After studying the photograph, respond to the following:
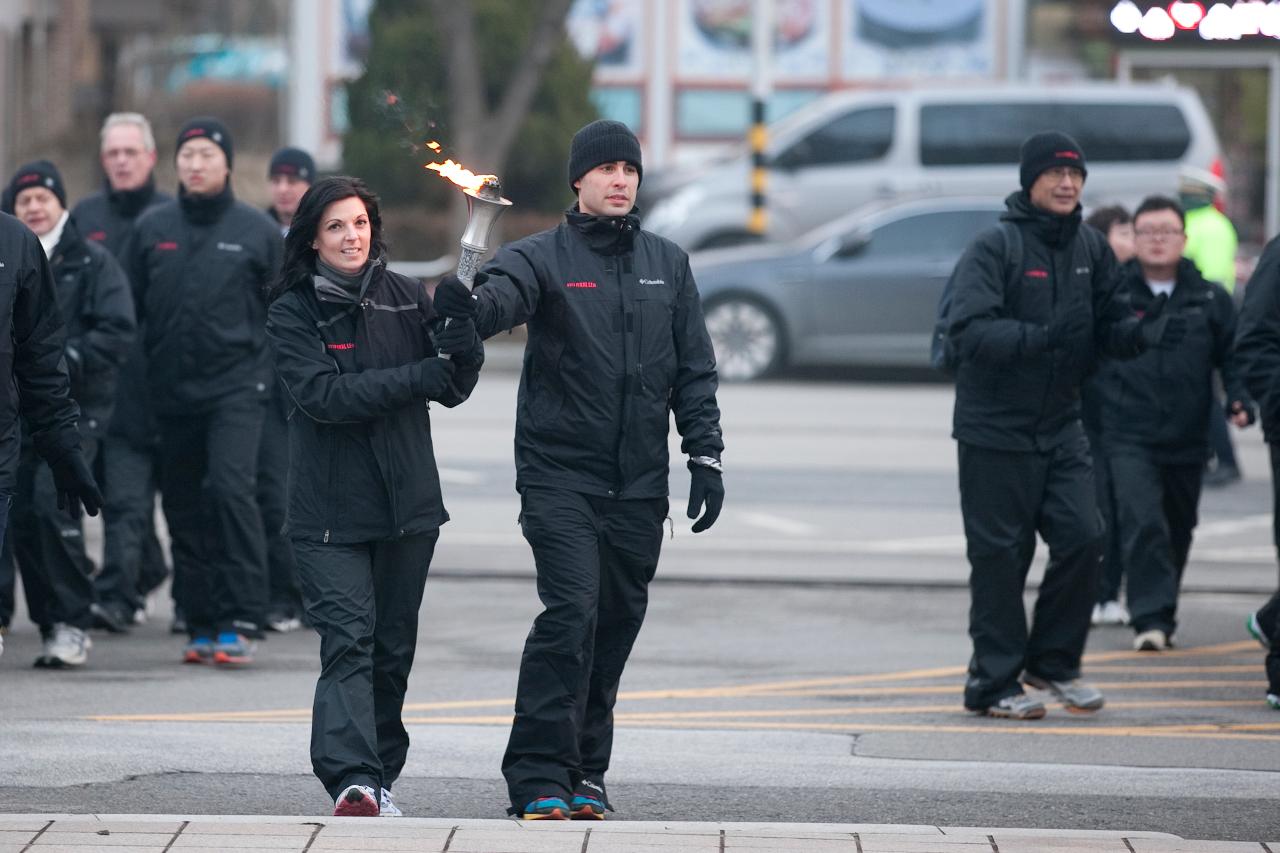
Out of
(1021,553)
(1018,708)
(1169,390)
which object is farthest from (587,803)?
(1169,390)

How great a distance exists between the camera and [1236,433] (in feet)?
57.8

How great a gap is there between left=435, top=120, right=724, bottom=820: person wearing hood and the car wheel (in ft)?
44.9

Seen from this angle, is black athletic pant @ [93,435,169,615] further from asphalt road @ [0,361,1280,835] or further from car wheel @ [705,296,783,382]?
car wheel @ [705,296,783,382]

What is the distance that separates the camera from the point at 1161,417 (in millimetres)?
9773

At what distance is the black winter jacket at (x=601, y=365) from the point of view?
6.50 meters

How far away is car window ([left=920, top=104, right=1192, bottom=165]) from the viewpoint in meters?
23.1

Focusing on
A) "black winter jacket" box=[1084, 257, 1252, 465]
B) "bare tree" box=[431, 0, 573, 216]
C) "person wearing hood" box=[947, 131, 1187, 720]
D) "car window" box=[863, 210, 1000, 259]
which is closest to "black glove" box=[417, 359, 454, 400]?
"person wearing hood" box=[947, 131, 1187, 720]

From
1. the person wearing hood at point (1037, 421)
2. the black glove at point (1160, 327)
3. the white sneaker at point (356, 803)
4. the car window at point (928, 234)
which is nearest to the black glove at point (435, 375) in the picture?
the white sneaker at point (356, 803)

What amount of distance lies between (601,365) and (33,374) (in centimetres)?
165

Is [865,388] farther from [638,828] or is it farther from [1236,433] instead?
[638,828]

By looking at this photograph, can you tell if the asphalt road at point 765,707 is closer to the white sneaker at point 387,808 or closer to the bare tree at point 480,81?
the white sneaker at point 387,808

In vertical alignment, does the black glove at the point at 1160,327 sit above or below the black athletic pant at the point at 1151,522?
above

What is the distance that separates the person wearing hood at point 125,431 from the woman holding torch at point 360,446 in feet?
9.86

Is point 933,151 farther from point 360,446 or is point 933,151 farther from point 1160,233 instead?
point 360,446
